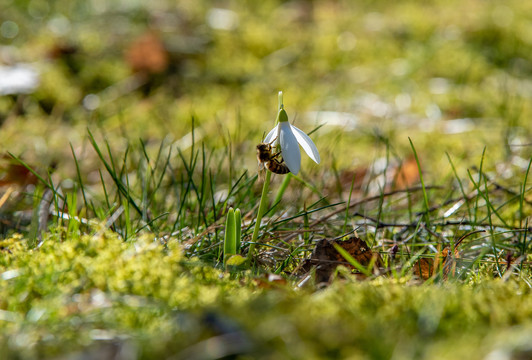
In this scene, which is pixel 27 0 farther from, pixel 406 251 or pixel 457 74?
pixel 406 251

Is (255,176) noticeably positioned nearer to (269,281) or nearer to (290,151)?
(290,151)

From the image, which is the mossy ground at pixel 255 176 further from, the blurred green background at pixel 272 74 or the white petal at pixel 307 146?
the white petal at pixel 307 146

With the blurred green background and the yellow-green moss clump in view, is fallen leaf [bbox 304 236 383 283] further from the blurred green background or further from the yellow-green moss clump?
the blurred green background

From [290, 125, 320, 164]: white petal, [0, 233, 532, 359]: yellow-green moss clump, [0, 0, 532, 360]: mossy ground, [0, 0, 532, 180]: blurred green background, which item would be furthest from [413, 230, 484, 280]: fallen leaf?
[0, 0, 532, 180]: blurred green background

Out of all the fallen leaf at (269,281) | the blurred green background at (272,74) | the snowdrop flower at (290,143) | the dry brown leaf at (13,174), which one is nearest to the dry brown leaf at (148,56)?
the blurred green background at (272,74)

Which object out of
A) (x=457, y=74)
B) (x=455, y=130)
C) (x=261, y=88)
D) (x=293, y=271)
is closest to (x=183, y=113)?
(x=261, y=88)
